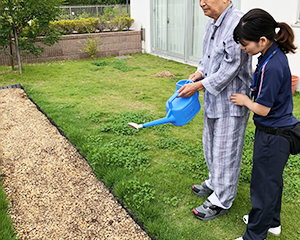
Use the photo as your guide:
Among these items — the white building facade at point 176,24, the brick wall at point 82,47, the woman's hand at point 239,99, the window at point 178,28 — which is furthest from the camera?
the brick wall at point 82,47

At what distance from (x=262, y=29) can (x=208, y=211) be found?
1.55 metres

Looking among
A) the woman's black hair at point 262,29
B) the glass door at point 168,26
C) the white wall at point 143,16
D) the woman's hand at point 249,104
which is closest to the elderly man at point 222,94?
the woman's hand at point 249,104

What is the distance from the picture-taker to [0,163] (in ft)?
11.6

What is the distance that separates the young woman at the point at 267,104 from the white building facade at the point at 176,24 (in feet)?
15.1

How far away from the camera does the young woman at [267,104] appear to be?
1761mm

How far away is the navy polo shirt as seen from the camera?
1.75 m

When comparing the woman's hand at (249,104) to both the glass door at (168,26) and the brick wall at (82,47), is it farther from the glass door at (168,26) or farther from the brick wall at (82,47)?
the brick wall at (82,47)

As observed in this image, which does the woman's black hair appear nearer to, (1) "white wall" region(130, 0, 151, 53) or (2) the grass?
(2) the grass

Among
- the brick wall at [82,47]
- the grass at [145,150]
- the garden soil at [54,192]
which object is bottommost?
the garden soil at [54,192]

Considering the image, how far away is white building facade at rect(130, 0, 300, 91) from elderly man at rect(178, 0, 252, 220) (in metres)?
4.33

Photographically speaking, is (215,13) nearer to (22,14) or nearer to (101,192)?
(101,192)

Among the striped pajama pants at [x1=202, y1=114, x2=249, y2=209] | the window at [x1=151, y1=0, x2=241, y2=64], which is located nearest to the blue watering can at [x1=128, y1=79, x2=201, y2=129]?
the striped pajama pants at [x1=202, y1=114, x2=249, y2=209]

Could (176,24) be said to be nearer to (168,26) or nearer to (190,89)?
(168,26)

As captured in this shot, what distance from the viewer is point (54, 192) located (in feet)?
9.77
